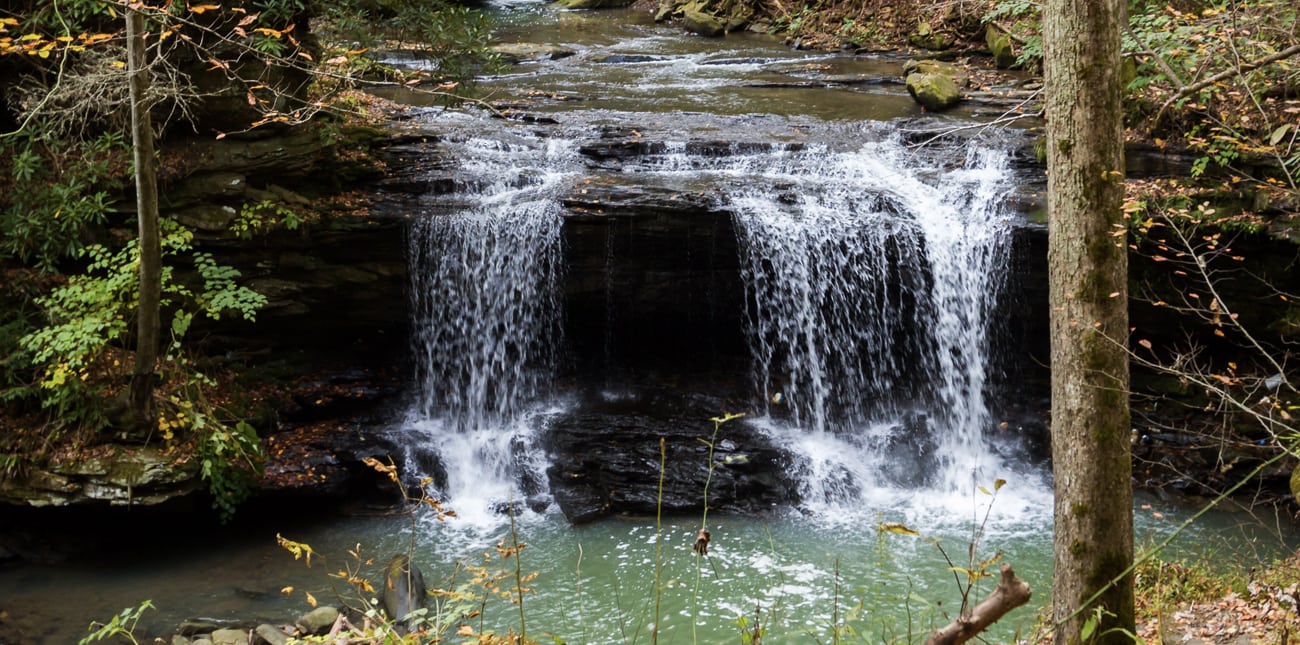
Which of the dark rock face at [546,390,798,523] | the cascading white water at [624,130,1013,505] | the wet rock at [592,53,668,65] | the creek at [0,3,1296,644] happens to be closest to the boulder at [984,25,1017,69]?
the creek at [0,3,1296,644]

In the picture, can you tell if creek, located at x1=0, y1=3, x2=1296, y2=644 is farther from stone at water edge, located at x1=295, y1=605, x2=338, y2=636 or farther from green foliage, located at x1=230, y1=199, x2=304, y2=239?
green foliage, located at x1=230, y1=199, x2=304, y2=239

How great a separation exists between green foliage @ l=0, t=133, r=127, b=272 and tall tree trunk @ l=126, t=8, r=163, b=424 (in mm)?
962

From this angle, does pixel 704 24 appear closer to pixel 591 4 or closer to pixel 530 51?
pixel 530 51

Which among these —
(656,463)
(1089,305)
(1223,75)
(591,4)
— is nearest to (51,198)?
(656,463)

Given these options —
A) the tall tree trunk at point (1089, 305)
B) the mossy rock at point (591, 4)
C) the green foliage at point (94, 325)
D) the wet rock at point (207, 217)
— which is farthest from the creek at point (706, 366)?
the mossy rock at point (591, 4)

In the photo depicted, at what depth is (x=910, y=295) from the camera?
9.55 metres

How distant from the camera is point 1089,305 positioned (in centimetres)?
384

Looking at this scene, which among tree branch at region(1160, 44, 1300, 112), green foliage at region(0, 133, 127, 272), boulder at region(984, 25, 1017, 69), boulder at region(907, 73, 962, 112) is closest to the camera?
tree branch at region(1160, 44, 1300, 112)

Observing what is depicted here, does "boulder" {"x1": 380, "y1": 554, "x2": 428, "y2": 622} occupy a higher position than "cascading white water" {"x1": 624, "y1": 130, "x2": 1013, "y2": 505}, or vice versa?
"cascading white water" {"x1": 624, "y1": 130, "x2": 1013, "y2": 505}

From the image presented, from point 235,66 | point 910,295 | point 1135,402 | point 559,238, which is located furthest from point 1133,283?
point 235,66

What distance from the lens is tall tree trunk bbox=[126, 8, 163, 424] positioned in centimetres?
636

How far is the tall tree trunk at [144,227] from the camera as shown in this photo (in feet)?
20.9

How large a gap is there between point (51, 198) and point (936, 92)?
31.4ft

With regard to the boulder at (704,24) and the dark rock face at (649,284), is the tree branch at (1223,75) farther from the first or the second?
the boulder at (704,24)
